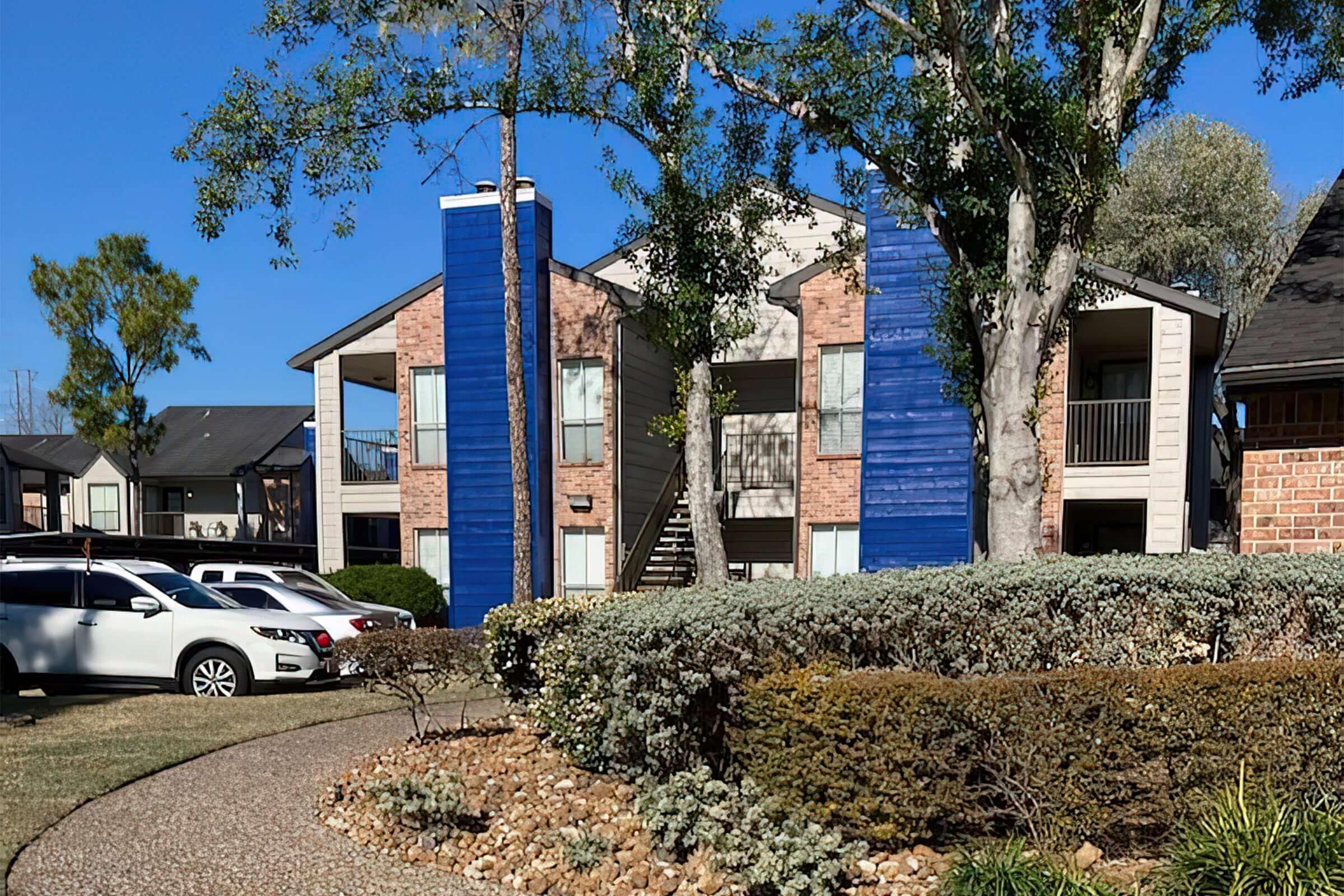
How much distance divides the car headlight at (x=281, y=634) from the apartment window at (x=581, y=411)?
797 centimetres

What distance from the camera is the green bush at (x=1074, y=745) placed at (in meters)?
5.21

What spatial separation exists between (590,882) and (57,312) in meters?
25.9

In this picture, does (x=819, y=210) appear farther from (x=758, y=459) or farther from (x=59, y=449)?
(x=59, y=449)

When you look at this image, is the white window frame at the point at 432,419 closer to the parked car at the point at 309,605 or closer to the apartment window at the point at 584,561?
the apartment window at the point at 584,561

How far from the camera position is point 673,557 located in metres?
19.0

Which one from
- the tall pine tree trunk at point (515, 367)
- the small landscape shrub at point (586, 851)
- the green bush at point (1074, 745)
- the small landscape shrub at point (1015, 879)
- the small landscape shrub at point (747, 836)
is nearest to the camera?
the small landscape shrub at point (1015, 879)

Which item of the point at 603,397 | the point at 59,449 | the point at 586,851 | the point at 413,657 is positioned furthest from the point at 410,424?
the point at 59,449

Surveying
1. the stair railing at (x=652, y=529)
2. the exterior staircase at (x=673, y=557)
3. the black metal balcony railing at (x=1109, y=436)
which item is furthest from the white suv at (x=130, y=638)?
the black metal balcony railing at (x=1109, y=436)

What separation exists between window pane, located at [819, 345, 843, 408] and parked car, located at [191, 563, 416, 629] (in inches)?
305

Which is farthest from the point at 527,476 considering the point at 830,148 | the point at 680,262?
the point at 830,148

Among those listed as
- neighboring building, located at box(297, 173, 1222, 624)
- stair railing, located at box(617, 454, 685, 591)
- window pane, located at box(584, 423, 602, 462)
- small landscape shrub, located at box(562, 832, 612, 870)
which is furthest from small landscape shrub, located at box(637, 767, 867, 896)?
window pane, located at box(584, 423, 602, 462)

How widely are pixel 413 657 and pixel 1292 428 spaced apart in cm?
711

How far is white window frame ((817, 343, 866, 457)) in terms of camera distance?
57.1 feet

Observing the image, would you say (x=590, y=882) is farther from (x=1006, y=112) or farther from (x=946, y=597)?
(x=1006, y=112)
